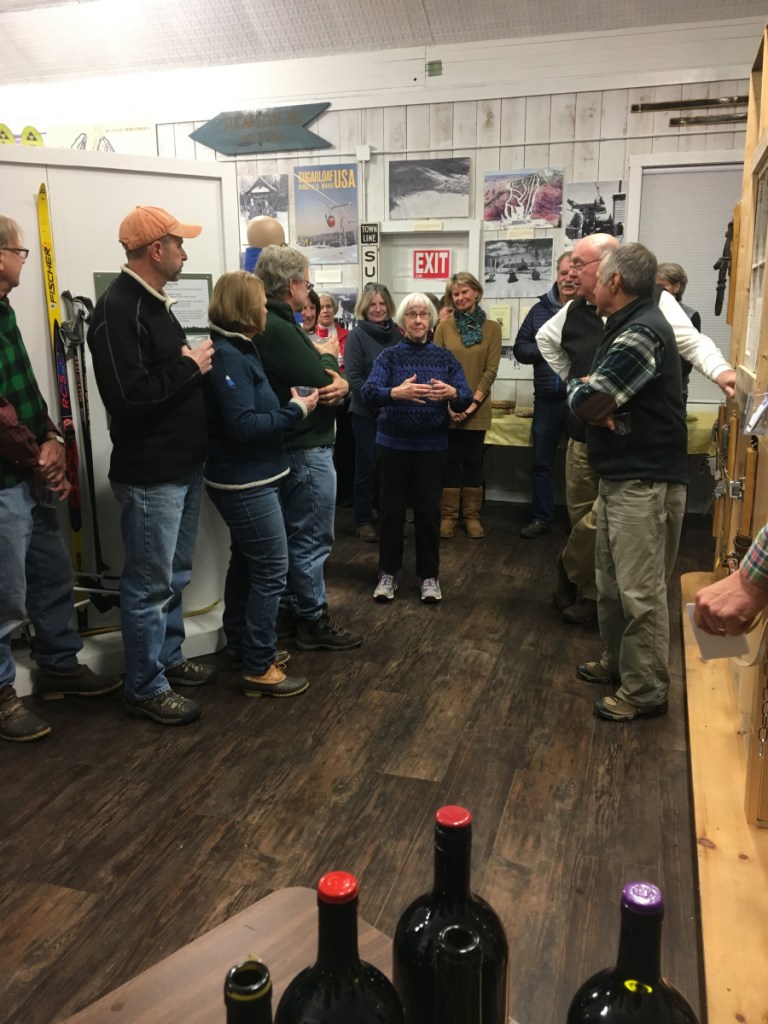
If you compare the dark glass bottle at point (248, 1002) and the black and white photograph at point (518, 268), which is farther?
the black and white photograph at point (518, 268)

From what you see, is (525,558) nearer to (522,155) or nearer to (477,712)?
(477,712)

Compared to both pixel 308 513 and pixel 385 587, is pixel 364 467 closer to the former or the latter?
pixel 385 587

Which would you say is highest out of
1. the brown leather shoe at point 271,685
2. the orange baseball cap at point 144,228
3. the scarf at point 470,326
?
the orange baseball cap at point 144,228

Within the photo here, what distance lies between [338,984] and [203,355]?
86.8 inches

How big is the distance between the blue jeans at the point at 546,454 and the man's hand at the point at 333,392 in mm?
2292

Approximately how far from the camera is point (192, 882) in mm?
1949

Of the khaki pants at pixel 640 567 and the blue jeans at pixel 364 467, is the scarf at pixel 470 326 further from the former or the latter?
the khaki pants at pixel 640 567

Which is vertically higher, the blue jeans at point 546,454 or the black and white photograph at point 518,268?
Answer: the black and white photograph at point 518,268

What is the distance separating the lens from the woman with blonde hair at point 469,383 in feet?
16.0

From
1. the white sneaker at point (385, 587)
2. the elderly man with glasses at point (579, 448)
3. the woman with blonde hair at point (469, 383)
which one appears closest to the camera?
the elderly man with glasses at point (579, 448)

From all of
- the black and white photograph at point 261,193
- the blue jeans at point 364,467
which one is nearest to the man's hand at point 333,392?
the blue jeans at point 364,467

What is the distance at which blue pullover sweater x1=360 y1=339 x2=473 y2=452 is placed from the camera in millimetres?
3562

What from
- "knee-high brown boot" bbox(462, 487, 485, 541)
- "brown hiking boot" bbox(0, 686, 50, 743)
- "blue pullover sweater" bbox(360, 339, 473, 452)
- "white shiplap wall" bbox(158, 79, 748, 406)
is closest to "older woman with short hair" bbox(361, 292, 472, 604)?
"blue pullover sweater" bbox(360, 339, 473, 452)

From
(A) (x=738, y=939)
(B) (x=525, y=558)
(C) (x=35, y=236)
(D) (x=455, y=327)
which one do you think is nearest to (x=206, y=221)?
(C) (x=35, y=236)
